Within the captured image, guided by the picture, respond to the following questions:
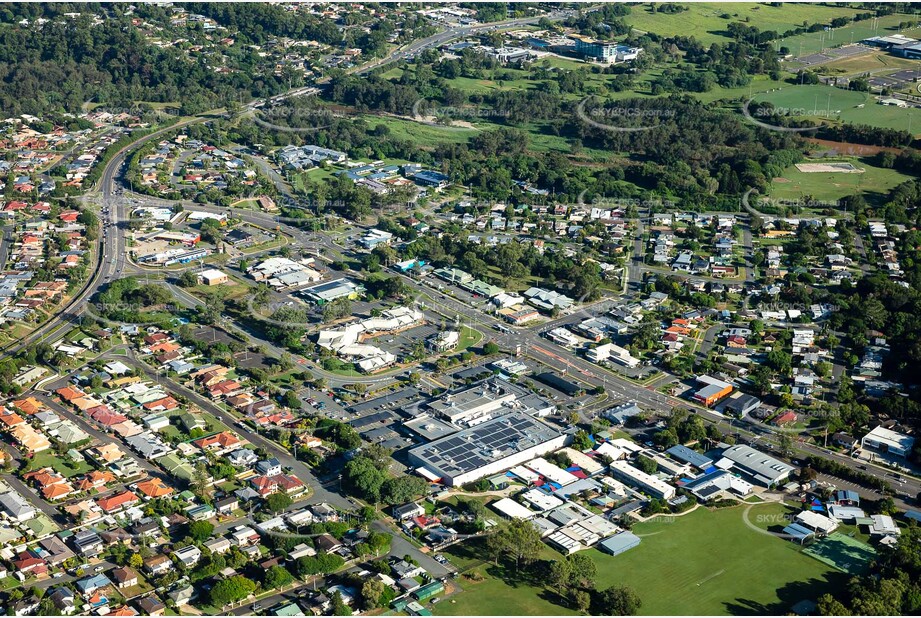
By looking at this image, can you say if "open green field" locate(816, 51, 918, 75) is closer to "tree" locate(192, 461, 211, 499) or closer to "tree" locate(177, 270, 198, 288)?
"tree" locate(177, 270, 198, 288)

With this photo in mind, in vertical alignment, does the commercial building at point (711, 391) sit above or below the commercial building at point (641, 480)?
above

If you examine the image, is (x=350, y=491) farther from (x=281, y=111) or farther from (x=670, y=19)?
(x=670, y=19)

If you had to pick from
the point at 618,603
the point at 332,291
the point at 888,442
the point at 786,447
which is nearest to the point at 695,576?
the point at 618,603

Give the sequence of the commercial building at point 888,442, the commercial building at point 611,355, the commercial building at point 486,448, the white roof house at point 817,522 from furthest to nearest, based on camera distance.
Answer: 1. the commercial building at point 611,355
2. the commercial building at point 888,442
3. the commercial building at point 486,448
4. the white roof house at point 817,522

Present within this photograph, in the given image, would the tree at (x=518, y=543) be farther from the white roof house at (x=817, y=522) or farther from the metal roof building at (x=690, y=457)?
the white roof house at (x=817, y=522)

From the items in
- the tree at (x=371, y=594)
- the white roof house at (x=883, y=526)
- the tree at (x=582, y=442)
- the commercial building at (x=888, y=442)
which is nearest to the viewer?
the tree at (x=371, y=594)

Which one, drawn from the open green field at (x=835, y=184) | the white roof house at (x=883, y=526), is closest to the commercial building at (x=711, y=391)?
the white roof house at (x=883, y=526)

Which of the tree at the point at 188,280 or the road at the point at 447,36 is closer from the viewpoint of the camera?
the tree at the point at 188,280
